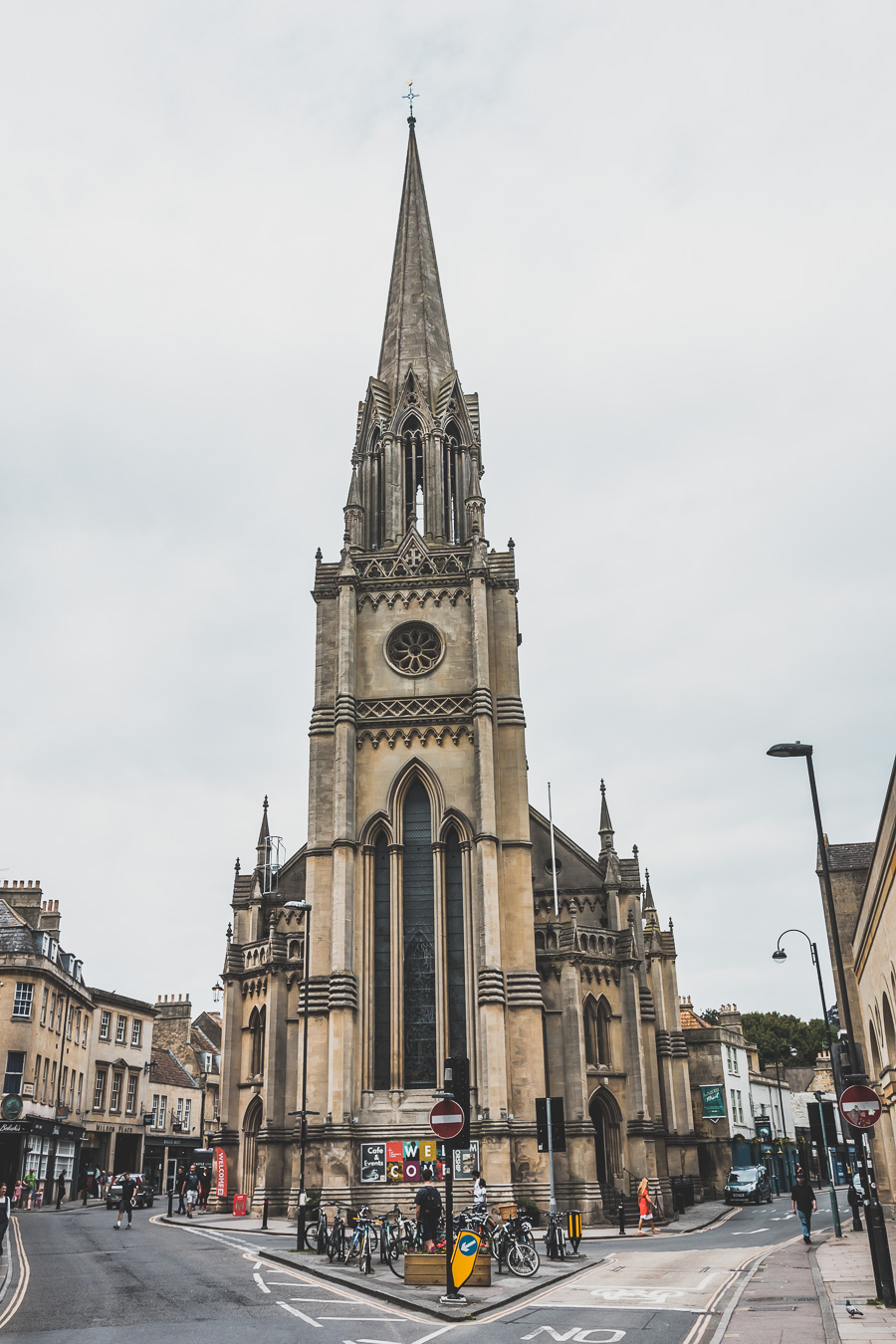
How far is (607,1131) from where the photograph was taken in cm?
4194

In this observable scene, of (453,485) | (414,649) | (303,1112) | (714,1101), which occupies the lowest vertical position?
(303,1112)

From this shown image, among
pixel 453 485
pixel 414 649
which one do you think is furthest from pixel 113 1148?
pixel 453 485

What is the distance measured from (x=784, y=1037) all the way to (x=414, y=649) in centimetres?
8678

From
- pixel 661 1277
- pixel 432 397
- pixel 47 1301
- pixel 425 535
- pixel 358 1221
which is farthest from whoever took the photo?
pixel 432 397

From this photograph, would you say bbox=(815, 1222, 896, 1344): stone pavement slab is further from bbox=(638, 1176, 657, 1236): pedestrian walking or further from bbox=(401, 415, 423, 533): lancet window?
bbox=(401, 415, 423, 533): lancet window

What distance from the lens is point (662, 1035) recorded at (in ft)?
159

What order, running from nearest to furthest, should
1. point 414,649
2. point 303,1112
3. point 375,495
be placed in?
point 303,1112, point 414,649, point 375,495

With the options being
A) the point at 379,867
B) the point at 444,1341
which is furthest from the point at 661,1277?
the point at 379,867

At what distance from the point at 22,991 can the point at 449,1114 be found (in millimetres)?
35706

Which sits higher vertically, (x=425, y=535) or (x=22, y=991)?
(x=425, y=535)

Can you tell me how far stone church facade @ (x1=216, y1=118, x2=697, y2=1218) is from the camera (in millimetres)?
36969

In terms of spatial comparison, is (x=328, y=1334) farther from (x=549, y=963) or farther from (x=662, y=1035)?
(x=662, y=1035)

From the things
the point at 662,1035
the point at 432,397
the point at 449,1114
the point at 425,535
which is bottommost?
the point at 449,1114

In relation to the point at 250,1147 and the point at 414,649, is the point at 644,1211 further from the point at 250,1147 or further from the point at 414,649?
the point at 414,649
